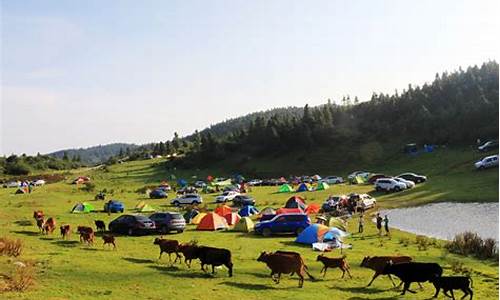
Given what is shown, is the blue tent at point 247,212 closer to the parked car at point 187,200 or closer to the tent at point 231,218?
the tent at point 231,218

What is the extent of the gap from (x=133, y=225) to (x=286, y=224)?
404 inches

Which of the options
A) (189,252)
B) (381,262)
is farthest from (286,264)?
(189,252)

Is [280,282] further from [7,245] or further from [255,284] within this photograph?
[7,245]

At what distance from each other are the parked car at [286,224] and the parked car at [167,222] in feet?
19.4

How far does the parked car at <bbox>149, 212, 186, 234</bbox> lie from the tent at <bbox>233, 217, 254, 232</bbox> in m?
4.12

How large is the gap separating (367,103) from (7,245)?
390 ft

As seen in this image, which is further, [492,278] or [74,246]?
[74,246]

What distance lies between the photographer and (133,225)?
36.2 meters

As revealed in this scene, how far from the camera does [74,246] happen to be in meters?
30.1

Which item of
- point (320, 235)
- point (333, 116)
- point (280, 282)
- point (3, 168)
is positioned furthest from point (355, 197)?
point (3, 168)

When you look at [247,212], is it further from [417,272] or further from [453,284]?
[453,284]

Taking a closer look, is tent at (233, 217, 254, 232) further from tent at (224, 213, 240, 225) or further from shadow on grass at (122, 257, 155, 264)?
shadow on grass at (122, 257, 155, 264)

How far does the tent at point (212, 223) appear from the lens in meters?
39.9

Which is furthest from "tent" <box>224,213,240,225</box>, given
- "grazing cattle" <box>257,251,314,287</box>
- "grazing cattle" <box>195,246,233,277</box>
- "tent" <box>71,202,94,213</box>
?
"grazing cattle" <box>257,251,314,287</box>
